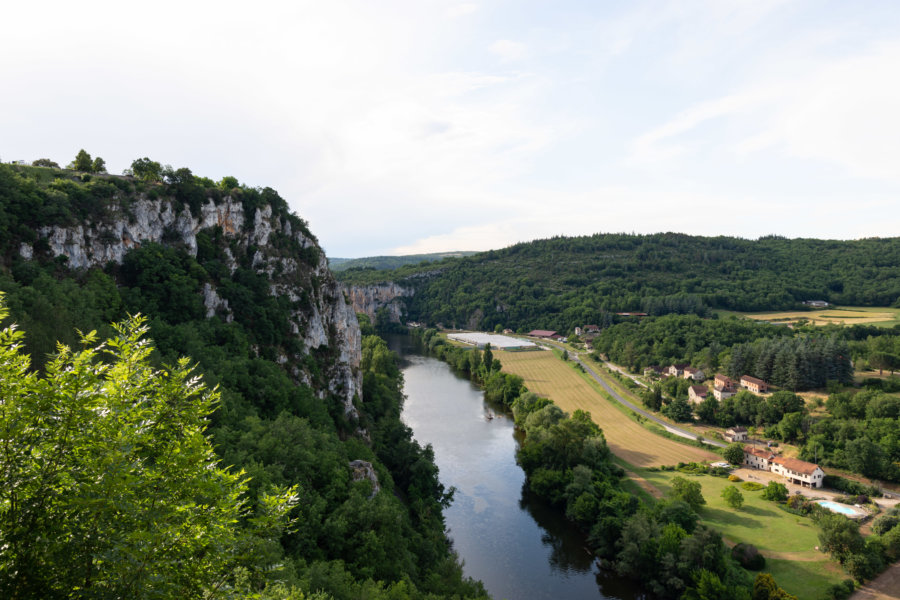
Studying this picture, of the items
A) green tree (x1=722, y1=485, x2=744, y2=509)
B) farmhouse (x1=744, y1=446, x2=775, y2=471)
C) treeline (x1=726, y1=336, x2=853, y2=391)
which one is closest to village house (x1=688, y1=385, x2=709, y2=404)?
treeline (x1=726, y1=336, x2=853, y2=391)

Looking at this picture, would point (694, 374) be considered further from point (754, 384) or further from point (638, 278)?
point (638, 278)

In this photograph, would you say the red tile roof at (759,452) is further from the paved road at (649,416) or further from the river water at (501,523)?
the river water at (501,523)

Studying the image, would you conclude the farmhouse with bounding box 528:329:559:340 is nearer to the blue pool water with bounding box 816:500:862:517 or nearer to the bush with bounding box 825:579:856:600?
the blue pool water with bounding box 816:500:862:517

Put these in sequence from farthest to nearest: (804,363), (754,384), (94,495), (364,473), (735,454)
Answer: (754,384) → (804,363) → (735,454) → (364,473) → (94,495)

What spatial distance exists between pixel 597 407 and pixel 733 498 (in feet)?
81.0

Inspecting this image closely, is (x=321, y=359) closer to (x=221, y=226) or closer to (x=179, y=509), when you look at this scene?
(x=221, y=226)

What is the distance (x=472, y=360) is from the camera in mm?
79688

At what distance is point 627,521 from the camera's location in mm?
27562

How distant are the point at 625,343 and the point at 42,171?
74712 millimetres

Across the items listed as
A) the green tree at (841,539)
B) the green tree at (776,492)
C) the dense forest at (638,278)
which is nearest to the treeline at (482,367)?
the dense forest at (638,278)

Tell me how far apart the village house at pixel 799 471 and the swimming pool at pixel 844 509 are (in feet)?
10.8

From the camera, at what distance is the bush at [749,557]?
26.3m

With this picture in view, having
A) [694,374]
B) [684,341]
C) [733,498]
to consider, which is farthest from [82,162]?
[684,341]

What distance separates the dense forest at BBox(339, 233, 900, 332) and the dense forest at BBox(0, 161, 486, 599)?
86509mm
